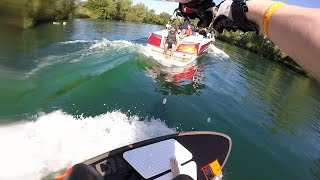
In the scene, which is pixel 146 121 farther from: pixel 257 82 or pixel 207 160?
pixel 257 82

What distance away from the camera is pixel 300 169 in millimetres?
9789

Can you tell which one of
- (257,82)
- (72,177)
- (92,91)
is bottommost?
(257,82)

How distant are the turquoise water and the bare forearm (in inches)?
221

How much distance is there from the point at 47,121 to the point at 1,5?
11.0m

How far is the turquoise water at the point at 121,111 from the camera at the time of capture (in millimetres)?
7730

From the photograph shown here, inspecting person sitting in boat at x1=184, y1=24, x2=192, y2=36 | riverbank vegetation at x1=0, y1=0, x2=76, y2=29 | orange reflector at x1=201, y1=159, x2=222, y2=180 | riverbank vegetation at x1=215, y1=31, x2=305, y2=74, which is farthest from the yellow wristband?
riverbank vegetation at x1=215, y1=31, x2=305, y2=74

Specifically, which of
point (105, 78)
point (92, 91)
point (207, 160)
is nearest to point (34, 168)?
point (207, 160)

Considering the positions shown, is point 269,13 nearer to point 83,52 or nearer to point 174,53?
point 83,52

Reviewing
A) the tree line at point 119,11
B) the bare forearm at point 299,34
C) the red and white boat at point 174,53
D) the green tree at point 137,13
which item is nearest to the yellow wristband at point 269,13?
the bare forearm at point 299,34

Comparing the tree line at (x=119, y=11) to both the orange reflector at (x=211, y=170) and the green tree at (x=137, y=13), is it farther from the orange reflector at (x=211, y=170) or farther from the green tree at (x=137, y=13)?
the orange reflector at (x=211, y=170)

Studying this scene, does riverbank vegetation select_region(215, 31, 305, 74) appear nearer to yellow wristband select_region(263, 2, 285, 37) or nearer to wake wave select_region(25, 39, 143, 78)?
wake wave select_region(25, 39, 143, 78)

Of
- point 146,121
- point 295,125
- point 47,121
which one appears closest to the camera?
point 47,121

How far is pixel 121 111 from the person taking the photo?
10031 millimetres

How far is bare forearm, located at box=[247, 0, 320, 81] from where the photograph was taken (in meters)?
1.45
